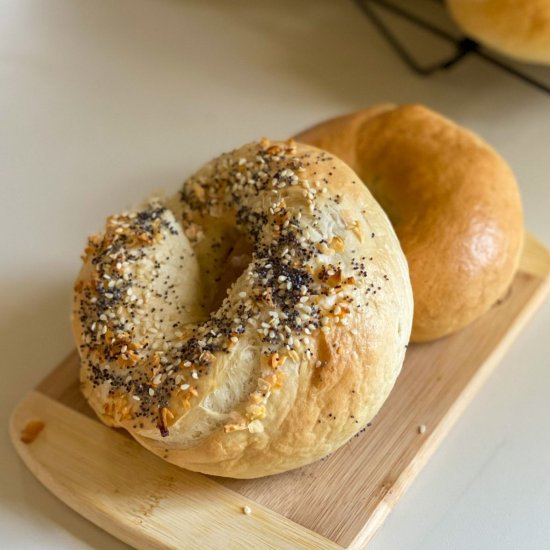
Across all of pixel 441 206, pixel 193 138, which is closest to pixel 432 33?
pixel 193 138

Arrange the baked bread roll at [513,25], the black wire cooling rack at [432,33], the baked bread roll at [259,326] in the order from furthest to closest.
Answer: the black wire cooling rack at [432,33]
the baked bread roll at [513,25]
the baked bread roll at [259,326]

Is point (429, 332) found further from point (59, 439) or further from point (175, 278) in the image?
point (59, 439)

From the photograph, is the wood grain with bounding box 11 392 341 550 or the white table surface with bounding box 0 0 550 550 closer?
the wood grain with bounding box 11 392 341 550

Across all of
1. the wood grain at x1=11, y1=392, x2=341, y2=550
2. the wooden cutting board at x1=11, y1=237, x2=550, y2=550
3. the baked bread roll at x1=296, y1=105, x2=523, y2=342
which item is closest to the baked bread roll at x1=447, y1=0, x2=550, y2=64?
the baked bread roll at x1=296, y1=105, x2=523, y2=342

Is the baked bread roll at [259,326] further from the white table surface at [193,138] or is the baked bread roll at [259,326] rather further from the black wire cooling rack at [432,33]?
the black wire cooling rack at [432,33]

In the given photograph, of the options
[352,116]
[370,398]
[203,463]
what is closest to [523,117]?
[352,116]

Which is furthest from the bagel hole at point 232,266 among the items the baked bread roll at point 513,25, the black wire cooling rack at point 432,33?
the black wire cooling rack at point 432,33

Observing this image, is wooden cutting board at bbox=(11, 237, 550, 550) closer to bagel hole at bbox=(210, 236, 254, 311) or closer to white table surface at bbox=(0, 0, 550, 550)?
white table surface at bbox=(0, 0, 550, 550)
